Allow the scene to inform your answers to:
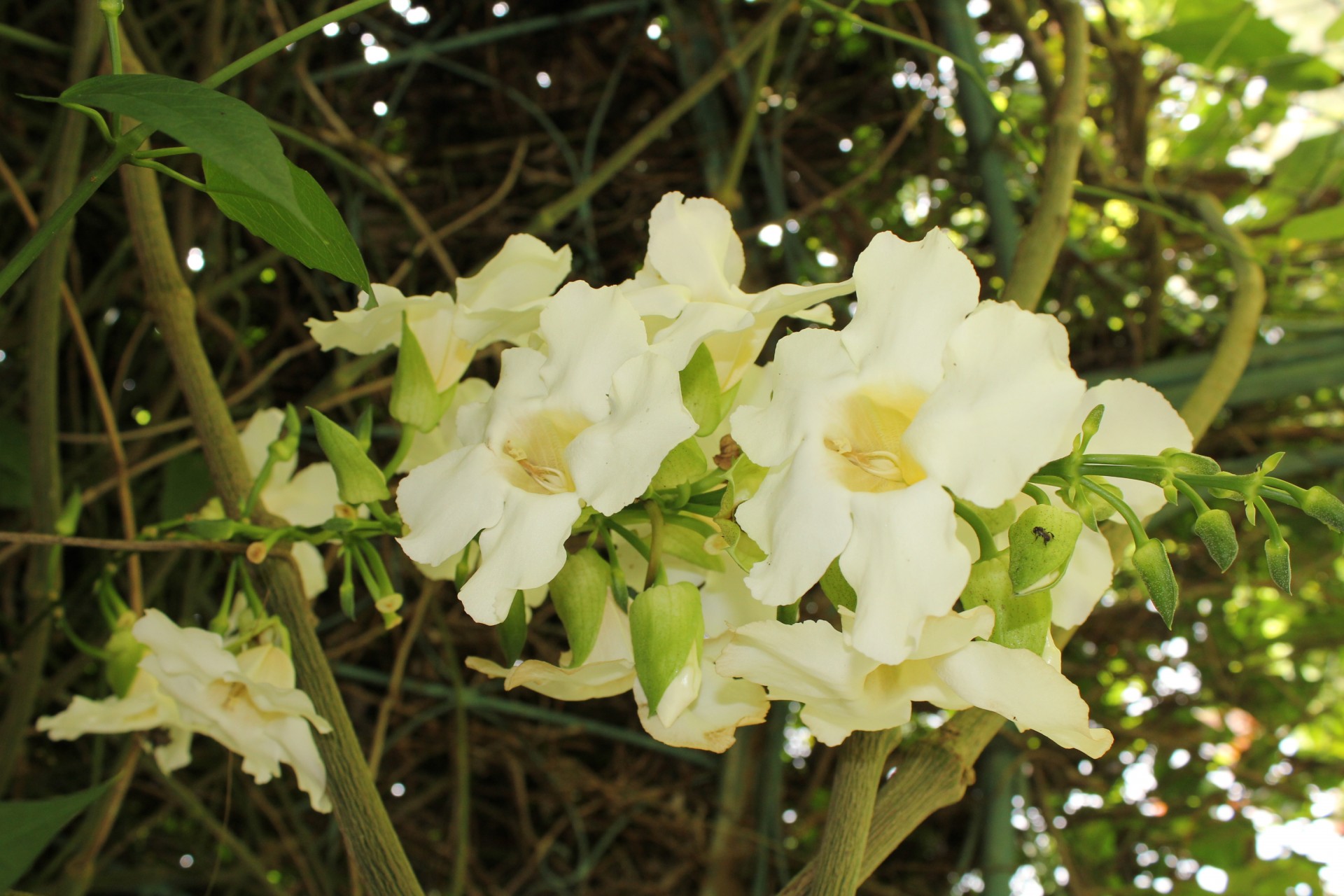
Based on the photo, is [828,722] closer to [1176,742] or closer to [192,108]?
[192,108]

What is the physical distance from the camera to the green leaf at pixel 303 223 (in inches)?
13.0

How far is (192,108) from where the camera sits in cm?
30

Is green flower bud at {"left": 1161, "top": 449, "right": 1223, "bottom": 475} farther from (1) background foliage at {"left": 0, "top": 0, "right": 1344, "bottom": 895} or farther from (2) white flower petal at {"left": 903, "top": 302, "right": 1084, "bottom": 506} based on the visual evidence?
(1) background foliage at {"left": 0, "top": 0, "right": 1344, "bottom": 895}

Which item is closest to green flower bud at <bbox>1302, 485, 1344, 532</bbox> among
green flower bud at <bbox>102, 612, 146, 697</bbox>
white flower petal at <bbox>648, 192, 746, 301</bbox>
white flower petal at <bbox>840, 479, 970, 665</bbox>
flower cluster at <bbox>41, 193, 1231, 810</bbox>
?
flower cluster at <bbox>41, 193, 1231, 810</bbox>

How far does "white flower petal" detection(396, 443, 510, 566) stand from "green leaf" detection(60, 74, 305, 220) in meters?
0.11

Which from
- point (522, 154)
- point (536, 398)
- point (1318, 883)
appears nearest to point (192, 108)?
point (536, 398)

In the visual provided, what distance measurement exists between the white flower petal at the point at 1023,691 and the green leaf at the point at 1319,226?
682 millimetres

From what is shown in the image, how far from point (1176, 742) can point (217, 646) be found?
0.86 m

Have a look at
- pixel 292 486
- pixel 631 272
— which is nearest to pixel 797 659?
pixel 292 486

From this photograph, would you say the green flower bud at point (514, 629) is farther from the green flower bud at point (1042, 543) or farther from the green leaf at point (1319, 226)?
the green leaf at point (1319, 226)

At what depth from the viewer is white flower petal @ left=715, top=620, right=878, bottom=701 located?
0.33 metres

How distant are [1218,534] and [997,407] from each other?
0.09m

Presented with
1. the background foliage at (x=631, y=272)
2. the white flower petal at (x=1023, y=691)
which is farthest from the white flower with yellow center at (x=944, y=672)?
the background foliage at (x=631, y=272)

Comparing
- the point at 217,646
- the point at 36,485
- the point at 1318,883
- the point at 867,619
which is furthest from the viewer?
the point at 1318,883
